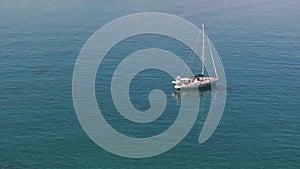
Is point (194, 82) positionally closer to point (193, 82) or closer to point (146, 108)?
point (193, 82)

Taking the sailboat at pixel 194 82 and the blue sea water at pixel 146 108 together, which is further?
the sailboat at pixel 194 82

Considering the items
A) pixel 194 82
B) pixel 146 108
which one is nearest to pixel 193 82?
pixel 194 82

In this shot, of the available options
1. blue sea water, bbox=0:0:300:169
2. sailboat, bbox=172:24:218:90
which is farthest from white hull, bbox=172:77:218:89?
blue sea water, bbox=0:0:300:169

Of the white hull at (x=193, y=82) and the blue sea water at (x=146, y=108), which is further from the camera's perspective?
the white hull at (x=193, y=82)

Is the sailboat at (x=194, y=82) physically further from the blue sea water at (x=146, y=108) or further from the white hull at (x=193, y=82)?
the blue sea water at (x=146, y=108)

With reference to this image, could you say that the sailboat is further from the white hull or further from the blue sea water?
the blue sea water

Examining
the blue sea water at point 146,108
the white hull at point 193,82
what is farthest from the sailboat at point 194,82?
the blue sea water at point 146,108

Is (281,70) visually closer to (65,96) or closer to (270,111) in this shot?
(270,111)

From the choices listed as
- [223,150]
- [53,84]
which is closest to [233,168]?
[223,150]
